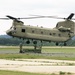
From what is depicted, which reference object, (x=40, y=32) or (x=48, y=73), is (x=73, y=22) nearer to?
(x=40, y=32)

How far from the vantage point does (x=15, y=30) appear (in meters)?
77.6

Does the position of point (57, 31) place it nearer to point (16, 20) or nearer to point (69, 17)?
point (69, 17)

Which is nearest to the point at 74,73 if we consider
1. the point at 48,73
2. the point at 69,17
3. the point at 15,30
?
the point at 48,73

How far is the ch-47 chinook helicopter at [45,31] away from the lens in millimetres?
78188

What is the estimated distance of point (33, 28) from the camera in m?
79.8

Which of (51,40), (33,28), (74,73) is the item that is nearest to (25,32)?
(33,28)

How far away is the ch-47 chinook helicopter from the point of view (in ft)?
257

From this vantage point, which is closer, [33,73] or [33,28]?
[33,73]

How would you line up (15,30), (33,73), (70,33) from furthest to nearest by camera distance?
(70,33)
(15,30)
(33,73)

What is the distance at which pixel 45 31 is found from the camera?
81.6 m

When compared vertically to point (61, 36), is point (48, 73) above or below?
above

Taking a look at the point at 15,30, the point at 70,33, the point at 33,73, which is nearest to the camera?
the point at 33,73

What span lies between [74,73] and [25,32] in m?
49.5

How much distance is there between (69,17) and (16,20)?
12336 millimetres
